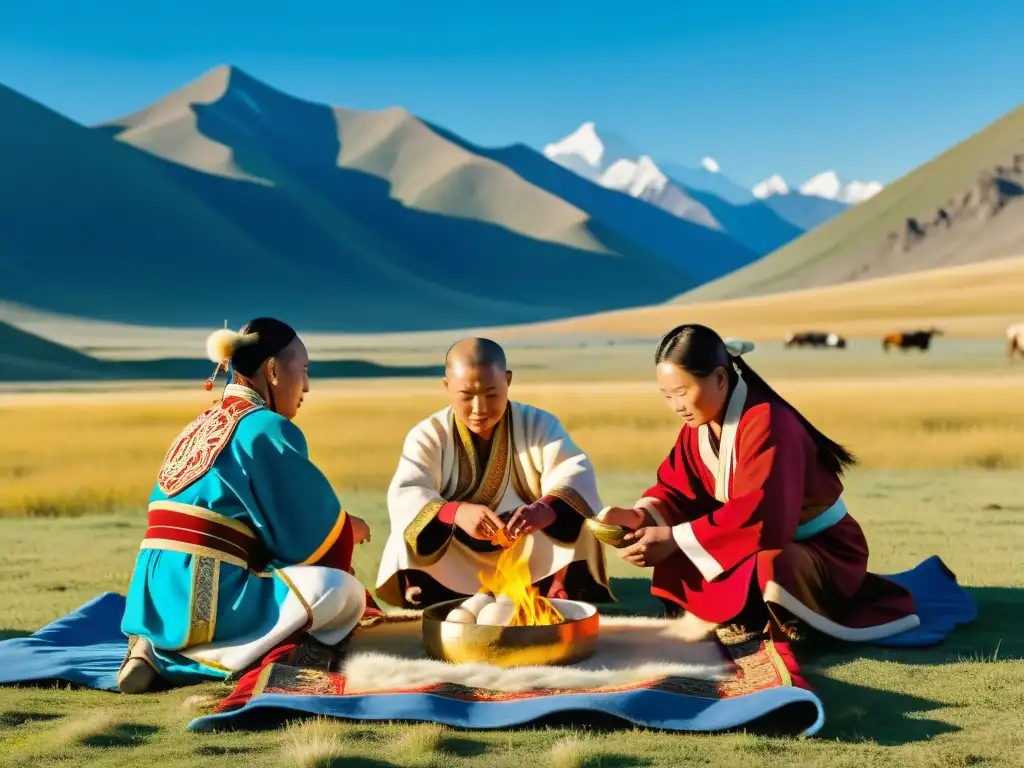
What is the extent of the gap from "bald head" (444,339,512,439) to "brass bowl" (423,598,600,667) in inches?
42.2

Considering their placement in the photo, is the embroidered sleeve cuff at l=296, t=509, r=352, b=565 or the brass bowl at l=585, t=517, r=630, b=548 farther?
the brass bowl at l=585, t=517, r=630, b=548

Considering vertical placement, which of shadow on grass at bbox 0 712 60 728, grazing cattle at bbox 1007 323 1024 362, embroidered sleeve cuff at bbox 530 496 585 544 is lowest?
shadow on grass at bbox 0 712 60 728

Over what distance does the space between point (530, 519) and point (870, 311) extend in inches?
2086

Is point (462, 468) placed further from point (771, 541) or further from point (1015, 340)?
point (1015, 340)

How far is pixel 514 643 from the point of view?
4.37 metres

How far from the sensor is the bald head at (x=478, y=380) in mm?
5180

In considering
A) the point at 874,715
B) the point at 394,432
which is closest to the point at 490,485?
the point at 874,715

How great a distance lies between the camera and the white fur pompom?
14.6 feet

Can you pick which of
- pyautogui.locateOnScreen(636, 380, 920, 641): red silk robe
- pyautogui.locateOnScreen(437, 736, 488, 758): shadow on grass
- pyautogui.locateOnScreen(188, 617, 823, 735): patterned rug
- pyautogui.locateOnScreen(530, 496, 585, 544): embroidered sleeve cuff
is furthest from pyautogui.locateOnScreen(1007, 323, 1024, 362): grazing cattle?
pyautogui.locateOnScreen(437, 736, 488, 758): shadow on grass

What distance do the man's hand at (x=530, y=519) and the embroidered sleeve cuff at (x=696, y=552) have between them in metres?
0.59

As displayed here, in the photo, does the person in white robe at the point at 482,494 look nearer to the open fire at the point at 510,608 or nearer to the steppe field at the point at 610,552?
the open fire at the point at 510,608

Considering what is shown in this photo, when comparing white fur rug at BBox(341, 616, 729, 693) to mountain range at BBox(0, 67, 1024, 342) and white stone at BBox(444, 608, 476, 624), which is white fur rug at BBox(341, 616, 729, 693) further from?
mountain range at BBox(0, 67, 1024, 342)

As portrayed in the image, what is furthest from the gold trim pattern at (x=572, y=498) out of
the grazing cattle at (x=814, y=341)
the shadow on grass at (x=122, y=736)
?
the grazing cattle at (x=814, y=341)

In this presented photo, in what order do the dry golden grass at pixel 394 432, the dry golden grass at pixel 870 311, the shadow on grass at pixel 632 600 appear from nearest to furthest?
the shadow on grass at pixel 632 600 → the dry golden grass at pixel 394 432 → the dry golden grass at pixel 870 311
